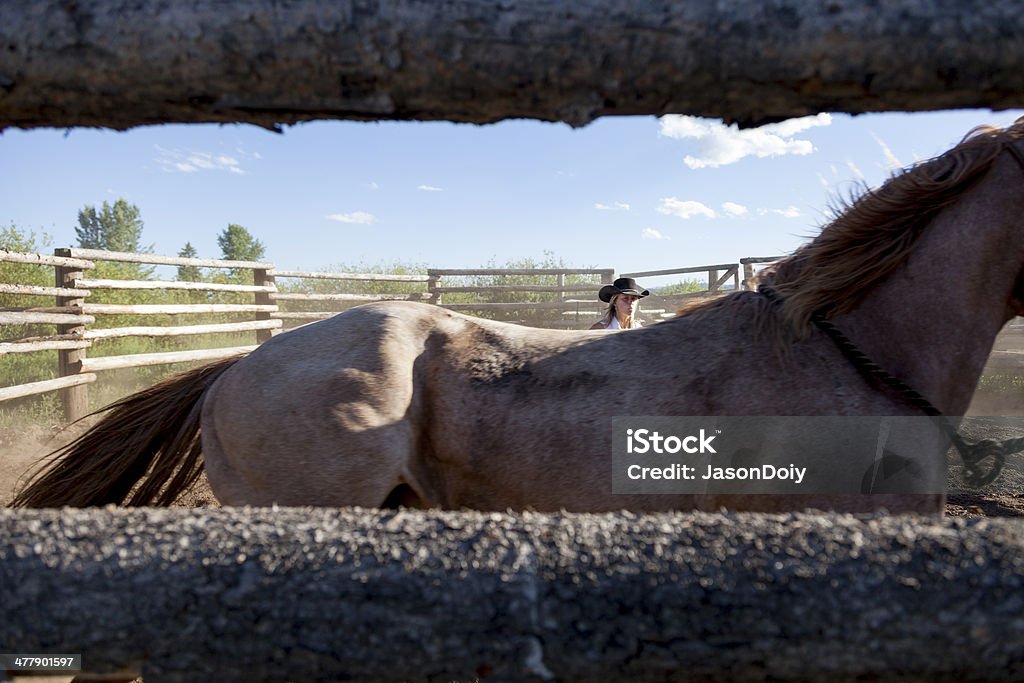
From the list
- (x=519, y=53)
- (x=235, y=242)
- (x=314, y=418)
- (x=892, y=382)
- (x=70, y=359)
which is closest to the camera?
(x=519, y=53)

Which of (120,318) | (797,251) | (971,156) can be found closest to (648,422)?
(797,251)

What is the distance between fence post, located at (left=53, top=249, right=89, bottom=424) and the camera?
22.4 feet

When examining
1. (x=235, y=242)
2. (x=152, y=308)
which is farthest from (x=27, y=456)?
(x=235, y=242)

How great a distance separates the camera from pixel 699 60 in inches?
32.8

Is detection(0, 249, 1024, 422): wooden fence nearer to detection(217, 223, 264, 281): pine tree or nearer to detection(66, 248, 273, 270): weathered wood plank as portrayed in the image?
detection(66, 248, 273, 270): weathered wood plank

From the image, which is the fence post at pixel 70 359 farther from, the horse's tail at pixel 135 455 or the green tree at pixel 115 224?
the green tree at pixel 115 224

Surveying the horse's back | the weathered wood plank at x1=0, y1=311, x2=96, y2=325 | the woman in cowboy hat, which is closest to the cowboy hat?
the woman in cowboy hat

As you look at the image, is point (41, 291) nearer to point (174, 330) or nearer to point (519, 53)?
point (174, 330)

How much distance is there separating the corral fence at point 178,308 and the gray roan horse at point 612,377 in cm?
186

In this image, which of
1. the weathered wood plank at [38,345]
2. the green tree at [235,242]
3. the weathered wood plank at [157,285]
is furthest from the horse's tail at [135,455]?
the green tree at [235,242]

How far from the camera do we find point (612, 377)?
2182 millimetres

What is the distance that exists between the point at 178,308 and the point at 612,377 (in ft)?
28.7

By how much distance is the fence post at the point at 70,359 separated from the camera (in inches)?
268

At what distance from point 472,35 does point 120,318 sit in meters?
14.6
